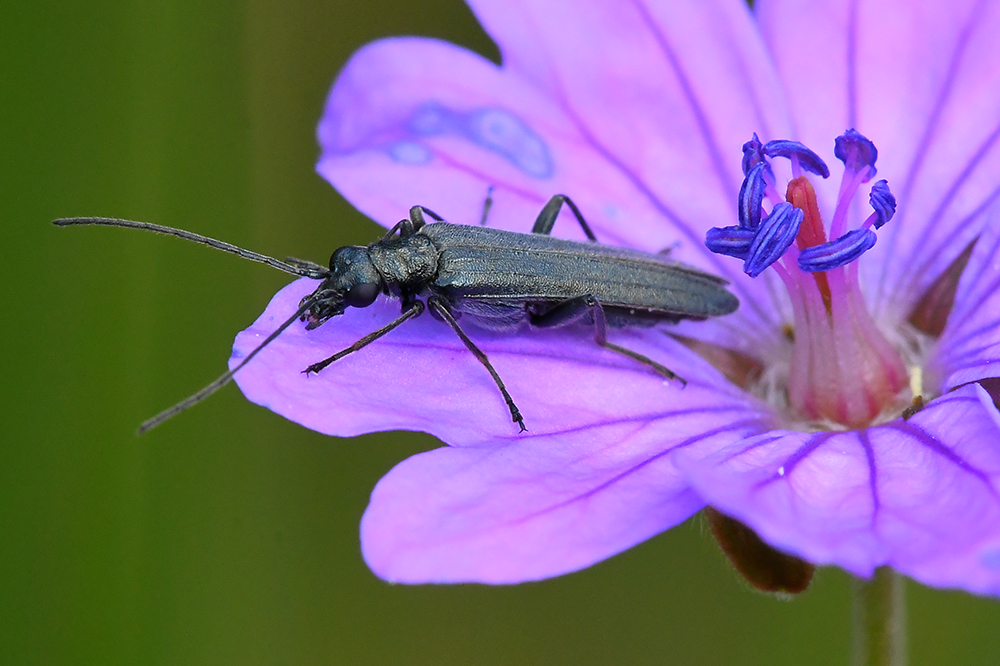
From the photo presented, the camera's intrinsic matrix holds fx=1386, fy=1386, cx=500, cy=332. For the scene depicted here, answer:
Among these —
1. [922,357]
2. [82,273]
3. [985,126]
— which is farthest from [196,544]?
[985,126]

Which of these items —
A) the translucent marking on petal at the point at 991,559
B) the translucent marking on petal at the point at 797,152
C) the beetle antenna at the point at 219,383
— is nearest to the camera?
the translucent marking on petal at the point at 991,559

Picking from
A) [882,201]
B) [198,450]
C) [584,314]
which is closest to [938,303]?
[882,201]

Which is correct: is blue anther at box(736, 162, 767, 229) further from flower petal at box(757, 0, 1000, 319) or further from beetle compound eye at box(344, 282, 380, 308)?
beetle compound eye at box(344, 282, 380, 308)

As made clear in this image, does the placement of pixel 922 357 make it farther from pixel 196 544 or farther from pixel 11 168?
pixel 11 168

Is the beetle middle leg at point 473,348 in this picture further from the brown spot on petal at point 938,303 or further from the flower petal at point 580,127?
the brown spot on petal at point 938,303

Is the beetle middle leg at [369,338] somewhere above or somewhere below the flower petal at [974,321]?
below

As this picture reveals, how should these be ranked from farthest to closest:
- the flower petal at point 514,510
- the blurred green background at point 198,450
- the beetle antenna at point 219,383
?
the blurred green background at point 198,450
the beetle antenna at point 219,383
the flower petal at point 514,510

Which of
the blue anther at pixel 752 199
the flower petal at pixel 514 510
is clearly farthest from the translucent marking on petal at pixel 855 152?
the flower petal at pixel 514 510
